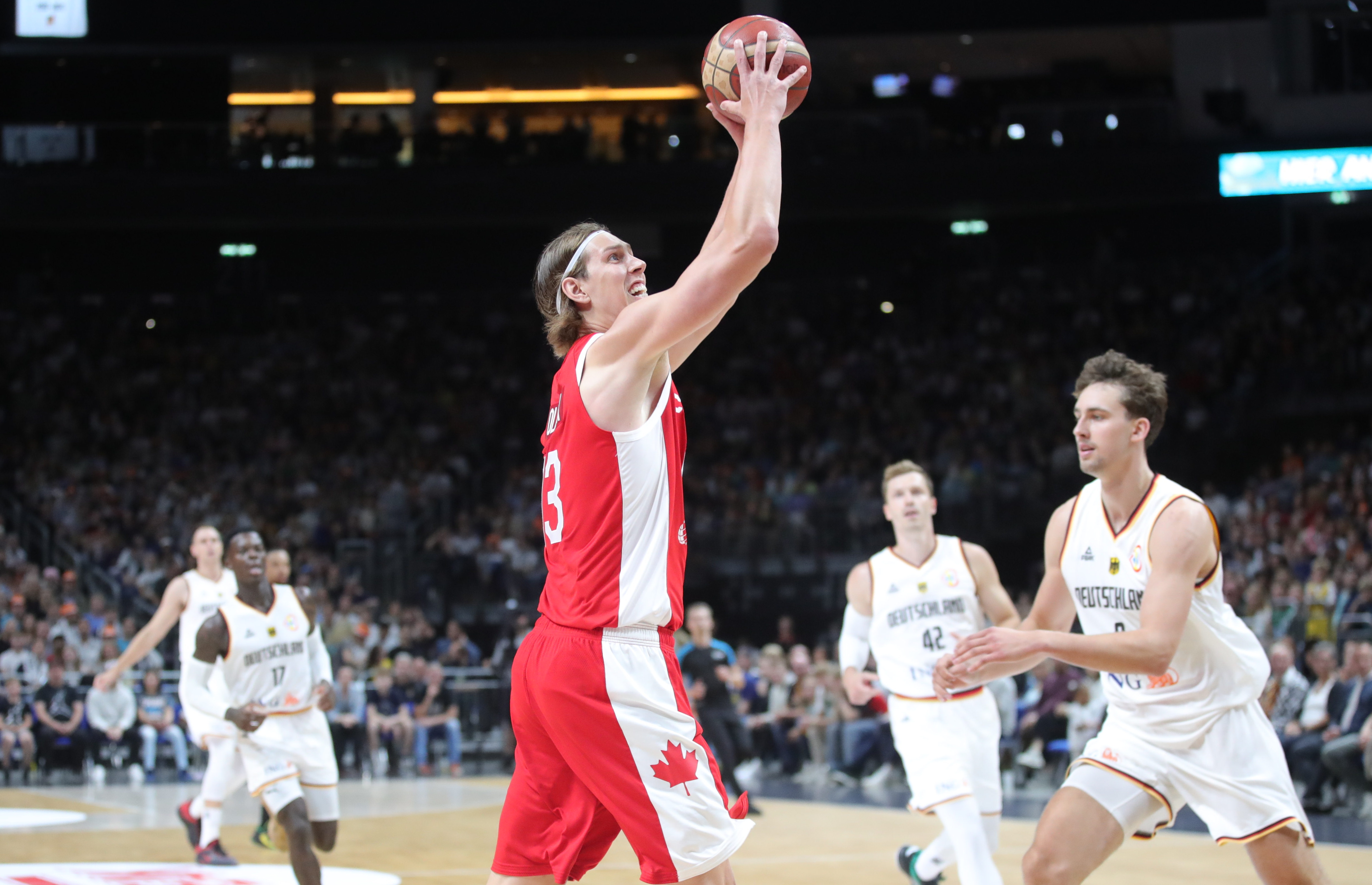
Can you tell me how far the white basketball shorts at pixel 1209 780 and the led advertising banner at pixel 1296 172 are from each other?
1962 cm

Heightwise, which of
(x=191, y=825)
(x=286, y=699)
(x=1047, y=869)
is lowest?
(x=191, y=825)

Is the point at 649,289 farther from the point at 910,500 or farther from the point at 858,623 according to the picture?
the point at 910,500

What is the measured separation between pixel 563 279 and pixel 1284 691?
9.65 m

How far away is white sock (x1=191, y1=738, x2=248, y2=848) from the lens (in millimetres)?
8930

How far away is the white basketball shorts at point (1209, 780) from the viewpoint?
4.65 meters

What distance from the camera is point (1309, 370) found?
20.7 meters

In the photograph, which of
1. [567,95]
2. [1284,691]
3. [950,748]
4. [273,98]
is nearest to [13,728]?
[950,748]

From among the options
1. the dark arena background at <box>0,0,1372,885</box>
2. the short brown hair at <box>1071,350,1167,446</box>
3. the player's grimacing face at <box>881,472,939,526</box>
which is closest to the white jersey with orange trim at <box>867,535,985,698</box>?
the player's grimacing face at <box>881,472,939,526</box>

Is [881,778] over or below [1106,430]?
below

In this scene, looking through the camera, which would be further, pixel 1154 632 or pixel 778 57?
pixel 1154 632

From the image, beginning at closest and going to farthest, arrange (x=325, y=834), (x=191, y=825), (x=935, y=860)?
(x=935, y=860) → (x=325, y=834) → (x=191, y=825)

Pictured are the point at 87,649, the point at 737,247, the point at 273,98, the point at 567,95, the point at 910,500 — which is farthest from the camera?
the point at 567,95

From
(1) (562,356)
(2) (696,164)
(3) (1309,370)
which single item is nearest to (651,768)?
(1) (562,356)

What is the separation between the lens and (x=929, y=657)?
7.45 metres
